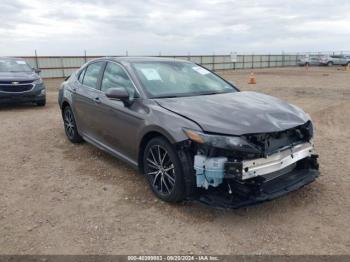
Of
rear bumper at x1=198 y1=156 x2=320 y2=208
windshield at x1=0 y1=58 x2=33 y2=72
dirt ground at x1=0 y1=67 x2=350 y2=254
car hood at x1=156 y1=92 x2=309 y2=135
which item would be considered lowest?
dirt ground at x1=0 y1=67 x2=350 y2=254

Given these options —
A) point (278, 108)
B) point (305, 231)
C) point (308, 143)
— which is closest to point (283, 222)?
point (305, 231)

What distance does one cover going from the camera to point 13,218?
12.0ft

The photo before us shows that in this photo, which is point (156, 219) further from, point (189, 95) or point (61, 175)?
point (61, 175)

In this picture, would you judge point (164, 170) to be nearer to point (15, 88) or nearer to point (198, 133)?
point (198, 133)

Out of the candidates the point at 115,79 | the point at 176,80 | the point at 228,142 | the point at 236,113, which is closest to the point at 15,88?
the point at 115,79

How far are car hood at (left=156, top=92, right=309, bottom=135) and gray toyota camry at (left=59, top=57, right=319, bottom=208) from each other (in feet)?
0.03

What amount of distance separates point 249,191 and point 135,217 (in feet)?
4.08

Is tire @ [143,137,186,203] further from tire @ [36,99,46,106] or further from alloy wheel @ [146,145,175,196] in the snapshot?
tire @ [36,99,46,106]

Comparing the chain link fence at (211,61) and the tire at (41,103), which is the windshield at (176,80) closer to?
the tire at (41,103)

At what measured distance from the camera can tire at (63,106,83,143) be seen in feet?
19.9

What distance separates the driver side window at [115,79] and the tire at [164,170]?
817mm

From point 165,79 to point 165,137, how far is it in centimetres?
112

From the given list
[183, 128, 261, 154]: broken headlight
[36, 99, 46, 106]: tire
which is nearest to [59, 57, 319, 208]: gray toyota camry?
[183, 128, 261, 154]: broken headlight

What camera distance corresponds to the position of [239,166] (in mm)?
3229
